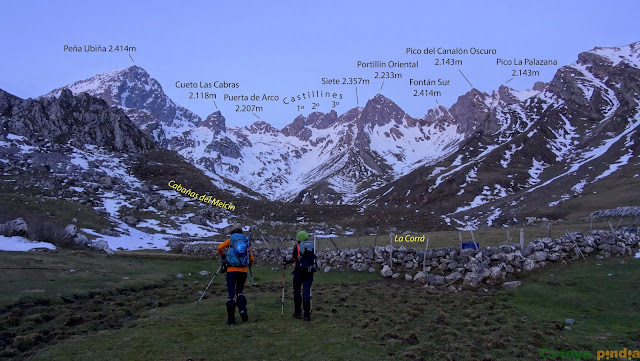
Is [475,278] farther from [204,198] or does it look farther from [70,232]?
[204,198]

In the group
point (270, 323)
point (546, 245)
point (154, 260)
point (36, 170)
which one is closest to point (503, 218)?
point (546, 245)

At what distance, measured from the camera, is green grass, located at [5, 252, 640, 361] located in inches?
433

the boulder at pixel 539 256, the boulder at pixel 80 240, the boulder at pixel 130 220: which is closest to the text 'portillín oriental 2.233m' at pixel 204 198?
the boulder at pixel 130 220

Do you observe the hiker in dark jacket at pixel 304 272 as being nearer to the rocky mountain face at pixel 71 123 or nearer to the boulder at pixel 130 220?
the boulder at pixel 130 220

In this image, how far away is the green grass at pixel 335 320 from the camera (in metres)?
11.0

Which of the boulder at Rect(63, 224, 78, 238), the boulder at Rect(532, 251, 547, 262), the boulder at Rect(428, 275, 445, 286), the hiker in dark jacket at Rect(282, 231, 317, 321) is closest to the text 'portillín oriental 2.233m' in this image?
the boulder at Rect(63, 224, 78, 238)

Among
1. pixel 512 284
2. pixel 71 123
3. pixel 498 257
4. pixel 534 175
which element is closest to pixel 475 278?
pixel 512 284

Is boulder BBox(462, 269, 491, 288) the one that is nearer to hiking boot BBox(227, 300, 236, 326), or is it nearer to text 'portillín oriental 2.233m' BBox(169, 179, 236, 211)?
hiking boot BBox(227, 300, 236, 326)

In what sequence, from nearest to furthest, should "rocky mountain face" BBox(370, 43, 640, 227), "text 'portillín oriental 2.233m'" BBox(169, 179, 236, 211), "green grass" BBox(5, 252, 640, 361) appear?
"green grass" BBox(5, 252, 640, 361) → "text 'portillín oriental 2.233m'" BBox(169, 179, 236, 211) → "rocky mountain face" BBox(370, 43, 640, 227)

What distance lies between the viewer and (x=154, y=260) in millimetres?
34500

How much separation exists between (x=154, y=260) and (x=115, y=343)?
24781 millimetres

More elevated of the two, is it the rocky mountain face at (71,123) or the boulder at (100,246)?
the rocky mountain face at (71,123)

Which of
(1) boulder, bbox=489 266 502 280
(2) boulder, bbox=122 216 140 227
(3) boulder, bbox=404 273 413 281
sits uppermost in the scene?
(2) boulder, bbox=122 216 140 227

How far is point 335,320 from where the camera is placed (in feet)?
47.5
